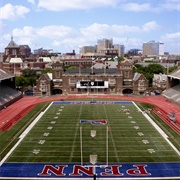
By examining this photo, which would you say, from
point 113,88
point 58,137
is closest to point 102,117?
point 58,137

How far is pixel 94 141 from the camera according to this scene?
37250 mm

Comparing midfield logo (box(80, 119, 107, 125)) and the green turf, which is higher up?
midfield logo (box(80, 119, 107, 125))

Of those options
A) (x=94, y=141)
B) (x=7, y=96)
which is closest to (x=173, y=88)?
(x=7, y=96)

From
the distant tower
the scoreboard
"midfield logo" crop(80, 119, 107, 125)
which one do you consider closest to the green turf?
"midfield logo" crop(80, 119, 107, 125)

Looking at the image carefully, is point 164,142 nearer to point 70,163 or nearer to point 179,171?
point 179,171

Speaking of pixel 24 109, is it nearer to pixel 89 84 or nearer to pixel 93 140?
pixel 89 84

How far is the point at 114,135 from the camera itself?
40.1 m

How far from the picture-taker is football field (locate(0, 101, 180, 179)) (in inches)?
1241

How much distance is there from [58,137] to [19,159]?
28.4ft

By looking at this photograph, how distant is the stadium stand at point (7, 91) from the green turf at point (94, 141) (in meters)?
15.9

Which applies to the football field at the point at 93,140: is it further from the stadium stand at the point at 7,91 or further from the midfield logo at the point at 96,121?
the stadium stand at the point at 7,91

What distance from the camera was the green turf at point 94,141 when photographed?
104 feet

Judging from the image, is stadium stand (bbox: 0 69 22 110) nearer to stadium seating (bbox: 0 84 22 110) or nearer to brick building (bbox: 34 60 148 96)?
stadium seating (bbox: 0 84 22 110)

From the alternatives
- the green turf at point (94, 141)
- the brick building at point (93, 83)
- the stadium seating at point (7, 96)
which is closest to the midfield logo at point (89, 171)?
the green turf at point (94, 141)
